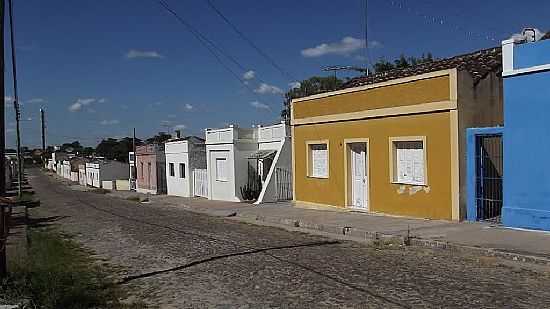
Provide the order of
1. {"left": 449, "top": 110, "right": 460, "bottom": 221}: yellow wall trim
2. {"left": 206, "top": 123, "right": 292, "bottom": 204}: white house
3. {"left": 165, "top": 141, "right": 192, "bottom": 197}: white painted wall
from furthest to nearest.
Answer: {"left": 165, "top": 141, "right": 192, "bottom": 197}: white painted wall
{"left": 206, "top": 123, "right": 292, "bottom": 204}: white house
{"left": 449, "top": 110, "right": 460, "bottom": 221}: yellow wall trim

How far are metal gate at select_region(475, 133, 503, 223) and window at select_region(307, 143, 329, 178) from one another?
6.59 metres

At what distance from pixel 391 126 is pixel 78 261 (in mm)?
9220

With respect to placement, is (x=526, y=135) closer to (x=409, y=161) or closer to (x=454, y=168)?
(x=454, y=168)

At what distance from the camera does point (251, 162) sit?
28.3 meters

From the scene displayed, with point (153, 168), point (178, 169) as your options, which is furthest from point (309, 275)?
point (153, 168)

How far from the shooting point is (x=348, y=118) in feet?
59.5

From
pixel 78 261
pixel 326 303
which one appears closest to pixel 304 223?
pixel 78 261

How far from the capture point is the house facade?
27.9 m

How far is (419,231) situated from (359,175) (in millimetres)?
5321

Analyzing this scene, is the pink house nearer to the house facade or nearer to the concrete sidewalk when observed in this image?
the house facade

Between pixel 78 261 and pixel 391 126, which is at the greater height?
pixel 391 126

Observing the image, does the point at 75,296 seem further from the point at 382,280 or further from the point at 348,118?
the point at 348,118

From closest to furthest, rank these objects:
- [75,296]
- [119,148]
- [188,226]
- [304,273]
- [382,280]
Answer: [75,296]
[382,280]
[304,273]
[188,226]
[119,148]

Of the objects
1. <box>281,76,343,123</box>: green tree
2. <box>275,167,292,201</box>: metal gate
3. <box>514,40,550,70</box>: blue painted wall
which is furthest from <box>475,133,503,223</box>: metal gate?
<box>281,76,343,123</box>: green tree
